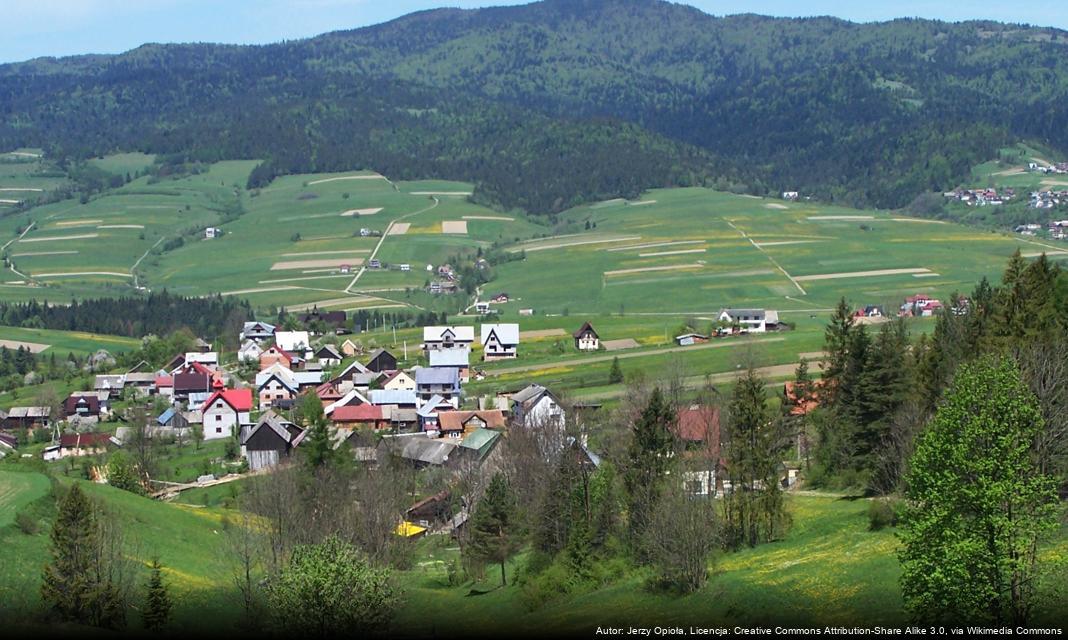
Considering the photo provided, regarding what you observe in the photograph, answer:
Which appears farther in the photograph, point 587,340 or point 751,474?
point 587,340

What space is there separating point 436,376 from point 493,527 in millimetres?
37690

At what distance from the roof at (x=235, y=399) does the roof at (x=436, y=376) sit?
34.0ft

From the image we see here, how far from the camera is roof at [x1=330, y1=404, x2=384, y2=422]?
253 ft

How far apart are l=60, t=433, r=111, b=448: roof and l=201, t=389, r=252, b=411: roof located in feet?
20.7

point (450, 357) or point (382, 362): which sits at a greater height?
point (450, 357)

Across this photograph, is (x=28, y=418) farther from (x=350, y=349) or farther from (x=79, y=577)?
(x=79, y=577)

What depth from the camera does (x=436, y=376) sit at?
82.9 metres

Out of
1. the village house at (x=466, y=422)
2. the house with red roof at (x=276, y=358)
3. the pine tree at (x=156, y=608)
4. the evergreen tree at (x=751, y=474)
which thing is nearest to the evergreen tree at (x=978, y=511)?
the evergreen tree at (x=751, y=474)

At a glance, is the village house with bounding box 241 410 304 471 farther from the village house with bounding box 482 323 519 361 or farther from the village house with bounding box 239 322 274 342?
the village house with bounding box 239 322 274 342

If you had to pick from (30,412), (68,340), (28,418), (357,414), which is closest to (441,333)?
(357,414)

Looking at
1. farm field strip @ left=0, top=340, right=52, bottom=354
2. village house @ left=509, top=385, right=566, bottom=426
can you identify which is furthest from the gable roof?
farm field strip @ left=0, top=340, right=52, bottom=354

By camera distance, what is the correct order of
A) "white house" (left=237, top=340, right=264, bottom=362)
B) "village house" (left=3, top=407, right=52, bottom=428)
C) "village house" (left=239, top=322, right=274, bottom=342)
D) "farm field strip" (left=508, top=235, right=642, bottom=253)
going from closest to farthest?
1. "village house" (left=3, top=407, right=52, bottom=428)
2. "white house" (left=237, top=340, right=264, bottom=362)
3. "village house" (left=239, top=322, right=274, bottom=342)
4. "farm field strip" (left=508, top=235, right=642, bottom=253)

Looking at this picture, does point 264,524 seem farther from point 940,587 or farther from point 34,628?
Answer: point 940,587

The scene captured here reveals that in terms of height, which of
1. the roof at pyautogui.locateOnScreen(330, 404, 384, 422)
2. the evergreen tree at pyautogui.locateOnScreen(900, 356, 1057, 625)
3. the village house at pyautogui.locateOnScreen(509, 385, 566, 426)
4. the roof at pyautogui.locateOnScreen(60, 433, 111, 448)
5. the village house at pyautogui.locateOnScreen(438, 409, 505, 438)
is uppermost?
the evergreen tree at pyautogui.locateOnScreen(900, 356, 1057, 625)
